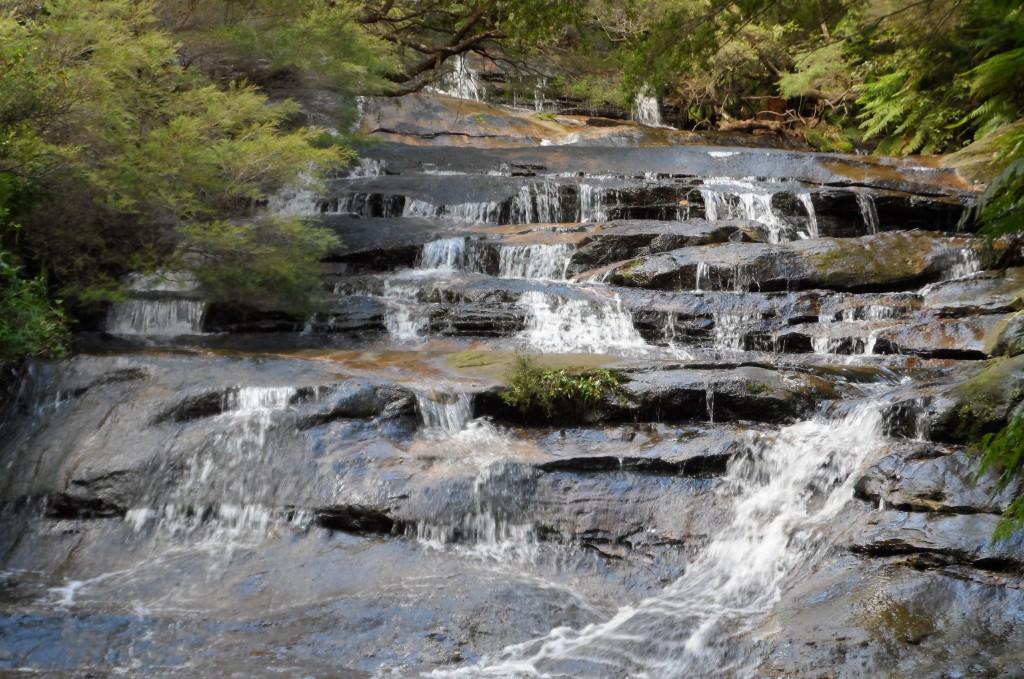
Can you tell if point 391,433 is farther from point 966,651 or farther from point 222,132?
point 222,132

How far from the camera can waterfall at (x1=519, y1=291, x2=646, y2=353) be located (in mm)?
10984

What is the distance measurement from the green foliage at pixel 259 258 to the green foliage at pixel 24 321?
1.91m

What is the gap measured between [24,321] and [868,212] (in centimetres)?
1277

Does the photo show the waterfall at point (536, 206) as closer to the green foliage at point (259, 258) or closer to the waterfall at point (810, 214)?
the waterfall at point (810, 214)

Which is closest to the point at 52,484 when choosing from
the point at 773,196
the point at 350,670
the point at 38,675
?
the point at 38,675

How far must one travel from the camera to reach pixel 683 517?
7113mm

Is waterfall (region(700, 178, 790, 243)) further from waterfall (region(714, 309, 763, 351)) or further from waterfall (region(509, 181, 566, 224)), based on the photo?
waterfall (region(714, 309, 763, 351))

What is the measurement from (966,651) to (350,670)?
375 cm

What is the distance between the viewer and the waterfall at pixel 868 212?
583 inches

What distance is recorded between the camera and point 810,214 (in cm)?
1488

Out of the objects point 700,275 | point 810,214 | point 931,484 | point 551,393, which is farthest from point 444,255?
point 931,484

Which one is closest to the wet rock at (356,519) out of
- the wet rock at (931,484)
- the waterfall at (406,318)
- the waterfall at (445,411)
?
the waterfall at (445,411)

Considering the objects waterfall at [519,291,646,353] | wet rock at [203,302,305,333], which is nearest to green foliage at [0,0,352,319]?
wet rock at [203,302,305,333]

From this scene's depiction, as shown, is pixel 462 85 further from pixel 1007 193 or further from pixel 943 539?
pixel 1007 193
